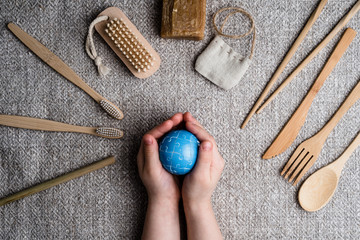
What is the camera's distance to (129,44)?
77cm

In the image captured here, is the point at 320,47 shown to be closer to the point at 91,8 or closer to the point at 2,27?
the point at 91,8

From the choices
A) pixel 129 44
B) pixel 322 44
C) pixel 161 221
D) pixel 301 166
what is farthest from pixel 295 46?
pixel 161 221

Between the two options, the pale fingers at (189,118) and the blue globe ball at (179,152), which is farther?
the pale fingers at (189,118)

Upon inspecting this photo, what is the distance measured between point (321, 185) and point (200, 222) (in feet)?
1.02

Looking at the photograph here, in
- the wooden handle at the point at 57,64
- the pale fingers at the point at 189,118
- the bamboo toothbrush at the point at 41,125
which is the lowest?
the bamboo toothbrush at the point at 41,125

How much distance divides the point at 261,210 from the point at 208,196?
0.48ft

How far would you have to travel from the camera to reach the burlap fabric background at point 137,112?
31.6 inches

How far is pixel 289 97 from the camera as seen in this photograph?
2.64ft

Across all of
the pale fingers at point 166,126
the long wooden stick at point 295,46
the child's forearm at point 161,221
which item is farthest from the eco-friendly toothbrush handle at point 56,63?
the long wooden stick at point 295,46

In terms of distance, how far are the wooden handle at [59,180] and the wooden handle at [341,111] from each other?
1.69 ft

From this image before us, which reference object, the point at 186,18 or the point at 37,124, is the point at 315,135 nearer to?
the point at 186,18

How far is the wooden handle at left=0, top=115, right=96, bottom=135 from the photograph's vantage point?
0.79 m

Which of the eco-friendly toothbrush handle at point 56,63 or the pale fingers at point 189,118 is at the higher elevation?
the pale fingers at point 189,118

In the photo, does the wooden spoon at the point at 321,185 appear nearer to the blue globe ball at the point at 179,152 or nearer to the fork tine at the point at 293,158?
the fork tine at the point at 293,158
